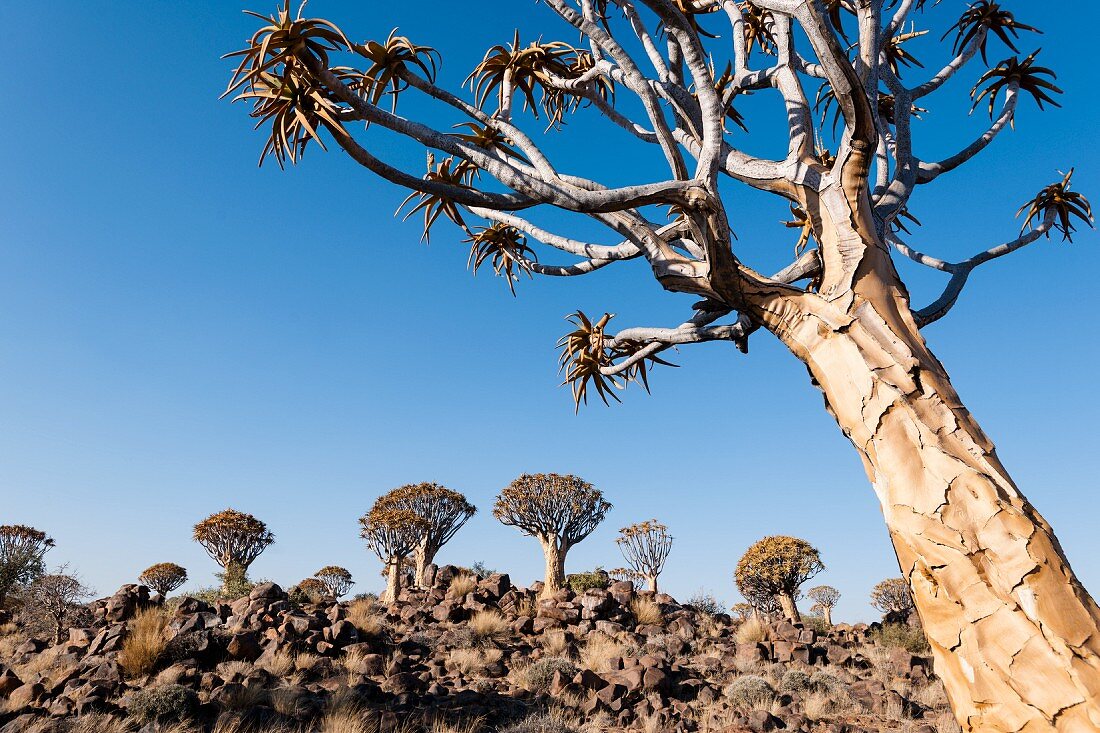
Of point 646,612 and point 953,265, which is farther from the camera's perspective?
point 646,612

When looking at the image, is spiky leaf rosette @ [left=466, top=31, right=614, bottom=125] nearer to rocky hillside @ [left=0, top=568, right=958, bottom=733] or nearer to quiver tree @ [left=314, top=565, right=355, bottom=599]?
rocky hillside @ [left=0, top=568, right=958, bottom=733]

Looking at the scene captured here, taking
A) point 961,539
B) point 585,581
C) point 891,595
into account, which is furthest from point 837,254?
point 891,595

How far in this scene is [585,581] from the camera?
70.5 ft

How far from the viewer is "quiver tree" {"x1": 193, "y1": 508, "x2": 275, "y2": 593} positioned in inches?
984

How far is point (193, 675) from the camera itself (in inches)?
366

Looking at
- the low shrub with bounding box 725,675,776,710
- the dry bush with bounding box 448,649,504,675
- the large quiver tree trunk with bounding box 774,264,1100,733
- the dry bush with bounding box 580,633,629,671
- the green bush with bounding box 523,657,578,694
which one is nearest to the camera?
the large quiver tree trunk with bounding box 774,264,1100,733

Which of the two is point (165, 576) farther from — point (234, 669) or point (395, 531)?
point (234, 669)

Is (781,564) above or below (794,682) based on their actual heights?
above

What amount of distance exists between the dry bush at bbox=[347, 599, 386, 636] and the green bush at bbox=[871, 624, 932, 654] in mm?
10522

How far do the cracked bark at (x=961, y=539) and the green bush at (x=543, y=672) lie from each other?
7.44m

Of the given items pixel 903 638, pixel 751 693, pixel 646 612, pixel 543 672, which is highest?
pixel 646 612

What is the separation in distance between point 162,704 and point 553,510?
1435 cm

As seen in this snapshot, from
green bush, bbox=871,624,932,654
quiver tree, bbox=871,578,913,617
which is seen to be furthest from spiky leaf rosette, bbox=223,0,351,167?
quiver tree, bbox=871,578,913,617

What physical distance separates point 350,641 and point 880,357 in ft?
34.2
